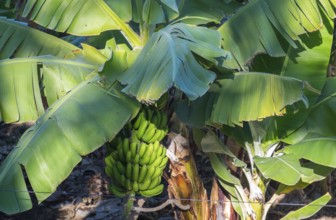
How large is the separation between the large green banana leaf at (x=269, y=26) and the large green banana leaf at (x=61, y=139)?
2.83 ft

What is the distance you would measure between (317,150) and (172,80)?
1.38 m

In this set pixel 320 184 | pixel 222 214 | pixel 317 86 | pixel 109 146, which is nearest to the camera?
pixel 109 146

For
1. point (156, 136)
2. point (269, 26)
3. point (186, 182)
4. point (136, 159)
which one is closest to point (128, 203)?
point (136, 159)

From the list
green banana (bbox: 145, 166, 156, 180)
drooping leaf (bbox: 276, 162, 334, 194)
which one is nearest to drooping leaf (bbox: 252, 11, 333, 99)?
drooping leaf (bbox: 276, 162, 334, 194)

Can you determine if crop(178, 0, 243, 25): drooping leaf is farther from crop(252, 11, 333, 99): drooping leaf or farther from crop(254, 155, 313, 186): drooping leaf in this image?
crop(254, 155, 313, 186): drooping leaf

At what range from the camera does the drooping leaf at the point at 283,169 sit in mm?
3814

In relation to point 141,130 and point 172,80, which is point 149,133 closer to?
point 141,130

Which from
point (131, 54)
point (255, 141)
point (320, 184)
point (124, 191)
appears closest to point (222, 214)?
point (255, 141)

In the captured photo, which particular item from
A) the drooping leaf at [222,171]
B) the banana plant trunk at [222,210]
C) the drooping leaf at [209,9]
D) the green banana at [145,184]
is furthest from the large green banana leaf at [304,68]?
the green banana at [145,184]

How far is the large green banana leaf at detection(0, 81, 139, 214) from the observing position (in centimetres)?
315

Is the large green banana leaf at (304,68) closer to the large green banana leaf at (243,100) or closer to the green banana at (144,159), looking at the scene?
the large green banana leaf at (243,100)

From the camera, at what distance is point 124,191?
378 cm

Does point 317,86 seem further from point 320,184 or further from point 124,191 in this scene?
point 320,184

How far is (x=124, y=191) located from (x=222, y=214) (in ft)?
3.49
